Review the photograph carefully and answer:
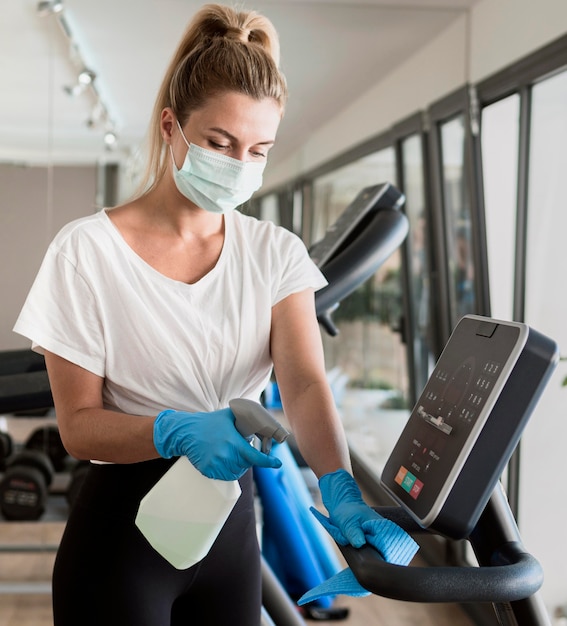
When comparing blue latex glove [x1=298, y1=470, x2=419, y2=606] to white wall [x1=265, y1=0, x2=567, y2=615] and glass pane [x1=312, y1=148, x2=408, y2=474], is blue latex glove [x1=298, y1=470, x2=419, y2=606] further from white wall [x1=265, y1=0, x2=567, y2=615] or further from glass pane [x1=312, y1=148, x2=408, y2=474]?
glass pane [x1=312, y1=148, x2=408, y2=474]

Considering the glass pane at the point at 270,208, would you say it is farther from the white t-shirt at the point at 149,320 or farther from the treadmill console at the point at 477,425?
the treadmill console at the point at 477,425

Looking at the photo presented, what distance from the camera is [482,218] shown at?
3156 mm

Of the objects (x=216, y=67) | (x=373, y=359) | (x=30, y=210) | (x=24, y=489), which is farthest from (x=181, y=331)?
(x=373, y=359)

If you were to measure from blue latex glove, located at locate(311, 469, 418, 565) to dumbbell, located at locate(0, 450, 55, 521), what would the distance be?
2854mm

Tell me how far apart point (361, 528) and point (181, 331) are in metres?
0.43

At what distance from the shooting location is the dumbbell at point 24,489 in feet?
11.7

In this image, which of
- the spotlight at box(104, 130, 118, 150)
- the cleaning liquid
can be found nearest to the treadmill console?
the cleaning liquid

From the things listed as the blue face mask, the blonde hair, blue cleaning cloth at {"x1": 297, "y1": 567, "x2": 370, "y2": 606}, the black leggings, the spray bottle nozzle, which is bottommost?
the black leggings

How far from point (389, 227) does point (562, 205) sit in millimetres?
1187

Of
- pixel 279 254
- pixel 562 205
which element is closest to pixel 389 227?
pixel 279 254

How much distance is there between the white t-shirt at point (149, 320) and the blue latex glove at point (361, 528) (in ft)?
0.97

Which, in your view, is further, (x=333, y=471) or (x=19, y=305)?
(x=19, y=305)

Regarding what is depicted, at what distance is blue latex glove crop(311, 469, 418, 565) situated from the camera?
2.79 feet

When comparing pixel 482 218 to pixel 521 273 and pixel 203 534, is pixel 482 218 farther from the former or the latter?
pixel 203 534
